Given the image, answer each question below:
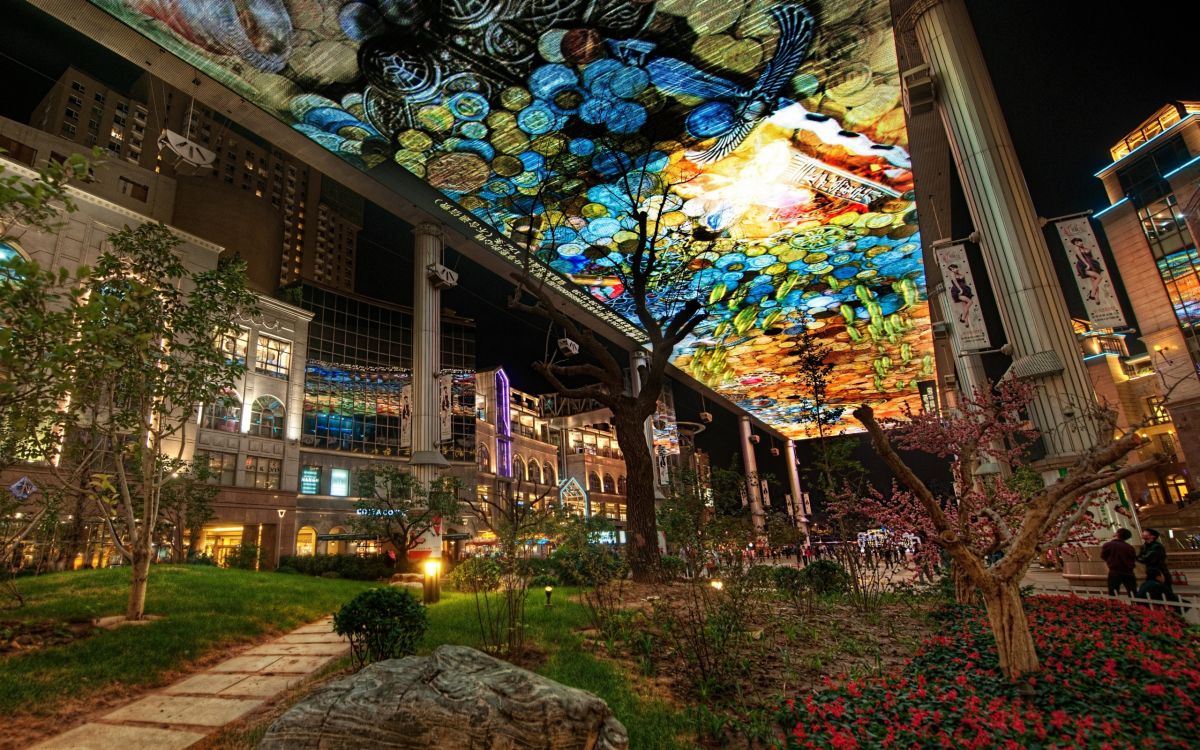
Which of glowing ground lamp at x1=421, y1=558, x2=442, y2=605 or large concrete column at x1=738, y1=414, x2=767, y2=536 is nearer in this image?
glowing ground lamp at x1=421, y1=558, x2=442, y2=605

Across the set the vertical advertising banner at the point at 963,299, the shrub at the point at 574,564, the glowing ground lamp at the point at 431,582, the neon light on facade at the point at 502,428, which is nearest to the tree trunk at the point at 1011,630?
the shrub at the point at 574,564

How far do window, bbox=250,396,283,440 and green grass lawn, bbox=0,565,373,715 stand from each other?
18.9 metres

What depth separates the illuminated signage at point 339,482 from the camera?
36344mm

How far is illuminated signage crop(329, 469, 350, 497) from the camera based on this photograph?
119 ft

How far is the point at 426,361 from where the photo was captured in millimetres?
22594

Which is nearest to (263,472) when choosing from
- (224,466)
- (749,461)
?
(224,466)

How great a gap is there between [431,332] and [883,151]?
1786 cm

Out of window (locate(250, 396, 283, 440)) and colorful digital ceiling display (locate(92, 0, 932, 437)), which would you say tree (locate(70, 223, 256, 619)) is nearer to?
colorful digital ceiling display (locate(92, 0, 932, 437))

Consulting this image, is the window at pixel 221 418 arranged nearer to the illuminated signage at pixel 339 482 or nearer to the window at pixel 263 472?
the window at pixel 263 472

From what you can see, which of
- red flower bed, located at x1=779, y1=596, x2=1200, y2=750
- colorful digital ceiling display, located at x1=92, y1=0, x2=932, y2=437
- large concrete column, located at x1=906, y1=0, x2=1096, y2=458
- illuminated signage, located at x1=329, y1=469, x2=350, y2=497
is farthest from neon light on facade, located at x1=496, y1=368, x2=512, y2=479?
red flower bed, located at x1=779, y1=596, x2=1200, y2=750

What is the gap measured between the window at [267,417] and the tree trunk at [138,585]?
83.2 feet

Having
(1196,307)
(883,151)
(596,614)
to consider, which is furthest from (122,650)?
(1196,307)

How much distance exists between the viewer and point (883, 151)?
55.6 ft

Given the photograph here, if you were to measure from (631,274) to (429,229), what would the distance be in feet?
28.4
